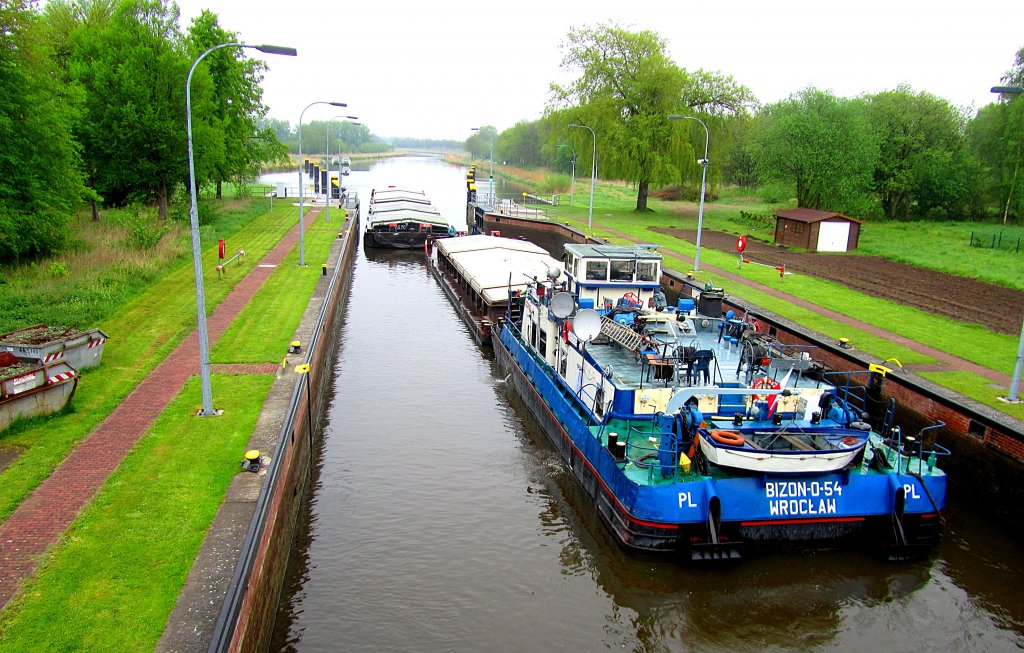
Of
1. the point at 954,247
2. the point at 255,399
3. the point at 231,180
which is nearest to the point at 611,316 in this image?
the point at 255,399

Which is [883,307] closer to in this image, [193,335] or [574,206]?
[193,335]

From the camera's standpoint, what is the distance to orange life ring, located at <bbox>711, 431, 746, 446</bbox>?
13.7 m

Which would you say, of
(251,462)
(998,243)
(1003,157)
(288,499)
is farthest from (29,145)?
(1003,157)

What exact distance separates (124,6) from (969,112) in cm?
8162

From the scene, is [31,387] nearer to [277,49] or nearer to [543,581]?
[277,49]

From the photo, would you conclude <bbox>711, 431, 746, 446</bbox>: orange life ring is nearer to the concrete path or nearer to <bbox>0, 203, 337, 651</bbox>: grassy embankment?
<bbox>0, 203, 337, 651</bbox>: grassy embankment

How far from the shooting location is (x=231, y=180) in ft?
210

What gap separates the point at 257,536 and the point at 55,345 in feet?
36.0

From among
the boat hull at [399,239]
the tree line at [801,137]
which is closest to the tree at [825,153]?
the tree line at [801,137]

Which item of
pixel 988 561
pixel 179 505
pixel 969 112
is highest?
pixel 969 112

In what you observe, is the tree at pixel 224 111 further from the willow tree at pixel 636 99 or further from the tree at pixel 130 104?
the willow tree at pixel 636 99

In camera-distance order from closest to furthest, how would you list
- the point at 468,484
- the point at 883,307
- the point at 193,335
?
the point at 468,484 < the point at 193,335 < the point at 883,307

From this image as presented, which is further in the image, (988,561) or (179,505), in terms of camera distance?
(988,561)

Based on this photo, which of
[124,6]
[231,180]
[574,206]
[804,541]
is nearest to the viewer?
[804,541]
